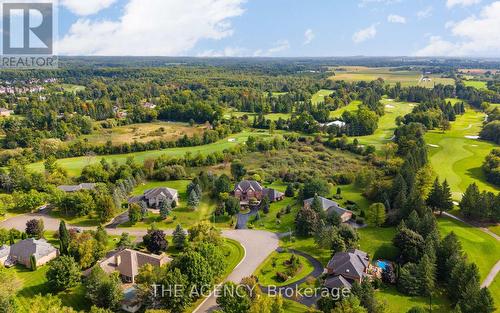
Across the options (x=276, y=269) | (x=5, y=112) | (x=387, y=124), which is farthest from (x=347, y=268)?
(x=5, y=112)

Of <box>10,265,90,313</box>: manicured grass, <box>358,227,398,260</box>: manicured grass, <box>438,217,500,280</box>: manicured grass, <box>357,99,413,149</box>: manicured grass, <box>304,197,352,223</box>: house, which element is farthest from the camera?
<box>357,99,413,149</box>: manicured grass

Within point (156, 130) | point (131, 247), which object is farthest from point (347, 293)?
point (156, 130)

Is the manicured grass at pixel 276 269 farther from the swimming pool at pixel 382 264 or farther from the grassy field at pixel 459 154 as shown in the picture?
the grassy field at pixel 459 154

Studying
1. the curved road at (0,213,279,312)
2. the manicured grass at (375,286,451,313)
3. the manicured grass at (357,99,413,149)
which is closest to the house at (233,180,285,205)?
the curved road at (0,213,279,312)

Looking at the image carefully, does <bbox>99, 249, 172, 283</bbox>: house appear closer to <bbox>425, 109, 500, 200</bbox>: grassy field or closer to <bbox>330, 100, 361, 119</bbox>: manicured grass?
<bbox>425, 109, 500, 200</bbox>: grassy field

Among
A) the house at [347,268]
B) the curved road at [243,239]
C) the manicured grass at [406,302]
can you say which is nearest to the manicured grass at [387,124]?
the curved road at [243,239]

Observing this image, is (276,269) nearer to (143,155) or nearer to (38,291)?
(38,291)
